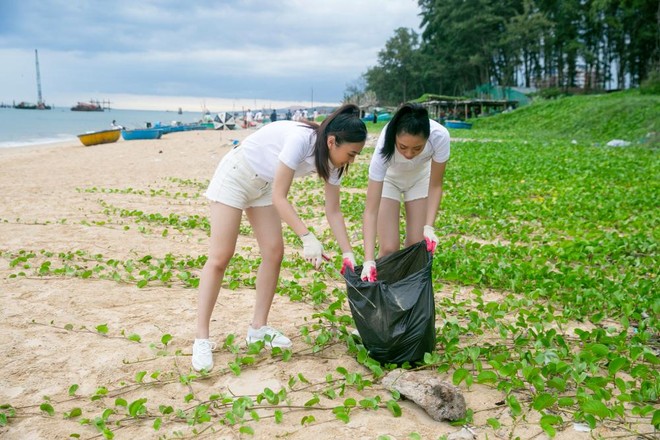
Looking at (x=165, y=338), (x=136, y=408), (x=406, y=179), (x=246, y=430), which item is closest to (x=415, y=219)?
(x=406, y=179)

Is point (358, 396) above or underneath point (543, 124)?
underneath

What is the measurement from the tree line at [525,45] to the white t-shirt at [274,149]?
27.1 m

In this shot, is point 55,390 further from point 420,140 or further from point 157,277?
point 420,140

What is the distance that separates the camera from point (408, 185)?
3615 millimetres

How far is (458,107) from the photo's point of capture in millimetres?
40844

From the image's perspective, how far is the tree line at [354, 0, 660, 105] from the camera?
3575 cm

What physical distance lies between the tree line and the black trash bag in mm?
27126

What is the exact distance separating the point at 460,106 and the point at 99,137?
25552mm

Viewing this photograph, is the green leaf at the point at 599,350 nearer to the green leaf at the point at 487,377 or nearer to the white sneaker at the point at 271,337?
the green leaf at the point at 487,377

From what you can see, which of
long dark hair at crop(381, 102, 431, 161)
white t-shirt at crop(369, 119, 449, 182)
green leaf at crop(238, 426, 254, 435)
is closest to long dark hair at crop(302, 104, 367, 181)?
long dark hair at crop(381, 102, 431, 161)

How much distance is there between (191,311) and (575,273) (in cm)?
303

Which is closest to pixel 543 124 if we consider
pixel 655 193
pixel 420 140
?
pixel 655 193

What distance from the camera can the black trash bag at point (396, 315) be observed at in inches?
112

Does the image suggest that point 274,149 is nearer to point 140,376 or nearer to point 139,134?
point 140,376
